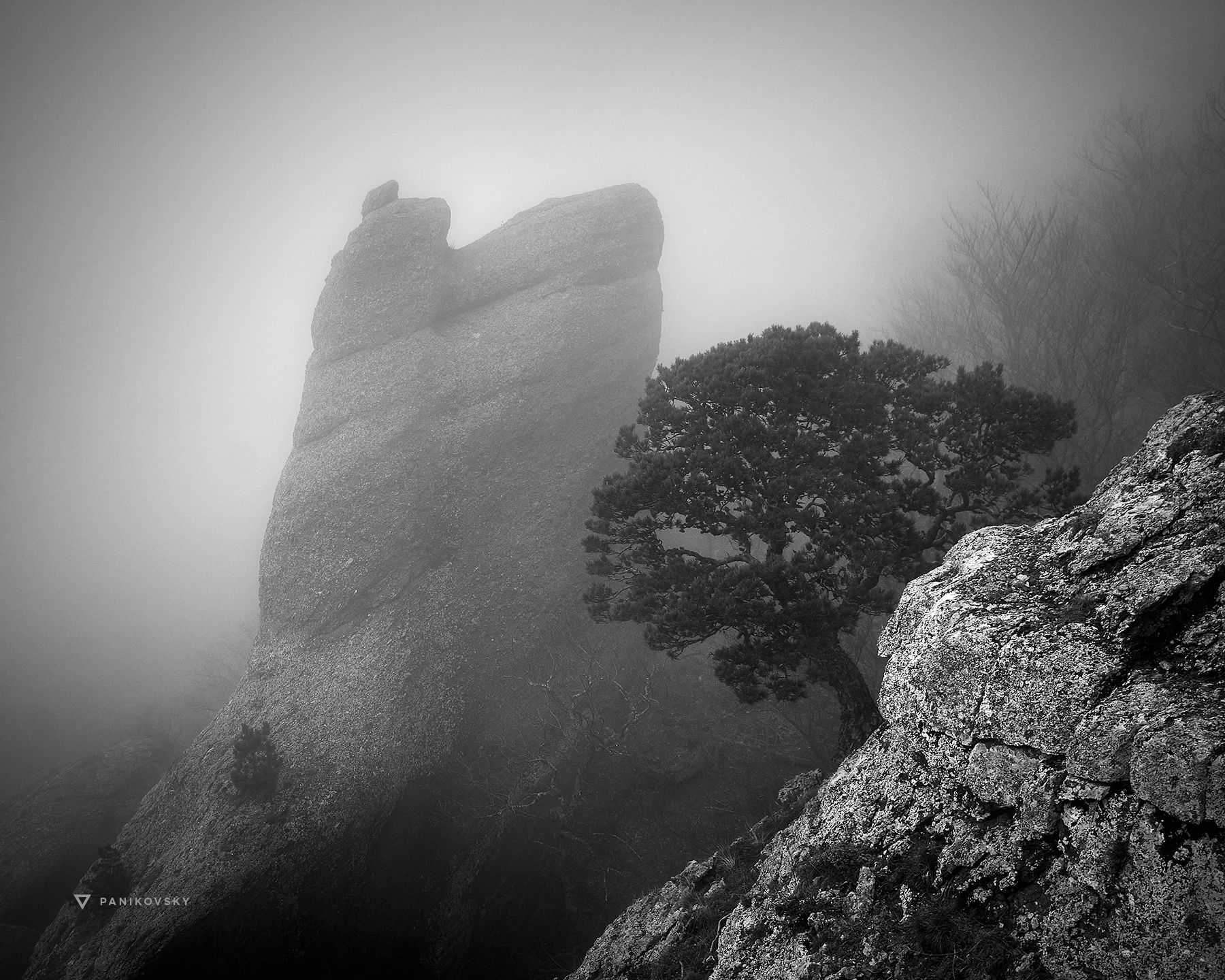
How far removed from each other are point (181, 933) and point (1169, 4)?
9402 cm

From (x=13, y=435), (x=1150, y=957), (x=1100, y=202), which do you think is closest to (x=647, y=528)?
(x=1150, y=957)

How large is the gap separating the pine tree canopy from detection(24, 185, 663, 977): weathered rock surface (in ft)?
32.7

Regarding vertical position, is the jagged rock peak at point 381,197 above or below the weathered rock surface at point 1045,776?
above

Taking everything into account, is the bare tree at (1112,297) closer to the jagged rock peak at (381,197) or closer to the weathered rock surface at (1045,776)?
the weathered rock surface at (1045,776)

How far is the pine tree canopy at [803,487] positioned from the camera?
37.6 feet

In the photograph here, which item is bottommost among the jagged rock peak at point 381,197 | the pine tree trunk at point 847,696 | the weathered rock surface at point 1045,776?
the pine tree trunk at point 847,696

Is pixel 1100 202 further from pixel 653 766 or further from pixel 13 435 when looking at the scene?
pixel 13 435

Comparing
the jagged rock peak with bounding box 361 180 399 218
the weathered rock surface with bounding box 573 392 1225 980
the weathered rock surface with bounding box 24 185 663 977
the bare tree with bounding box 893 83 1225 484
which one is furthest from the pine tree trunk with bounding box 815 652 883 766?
the jagged rock peak with bounding box 361 180 399 218

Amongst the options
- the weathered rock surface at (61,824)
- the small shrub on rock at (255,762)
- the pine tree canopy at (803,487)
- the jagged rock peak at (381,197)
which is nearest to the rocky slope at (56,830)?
the weathered rock surface at (61,824)

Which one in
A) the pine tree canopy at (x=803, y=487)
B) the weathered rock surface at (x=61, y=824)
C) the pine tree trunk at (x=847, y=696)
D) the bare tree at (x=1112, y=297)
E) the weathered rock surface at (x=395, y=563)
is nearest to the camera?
the pine tree trunk at (x=847, y=696)

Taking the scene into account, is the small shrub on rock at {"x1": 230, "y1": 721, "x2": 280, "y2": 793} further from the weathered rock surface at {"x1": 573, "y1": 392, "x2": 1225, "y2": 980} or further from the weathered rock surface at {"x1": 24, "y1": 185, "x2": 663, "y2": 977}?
the weathered rock surface at {"x1": 573, "y1": 392, "x2": 1225, "y2": 980}

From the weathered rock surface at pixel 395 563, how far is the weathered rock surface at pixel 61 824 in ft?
29.8

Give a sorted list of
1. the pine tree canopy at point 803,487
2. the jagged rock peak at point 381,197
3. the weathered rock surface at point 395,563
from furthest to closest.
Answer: the jagged rock peak at point 381,197, the weathered rock surface at point 395,563, the pine tree canopy at point 803,487

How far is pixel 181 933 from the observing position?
13883 mm
